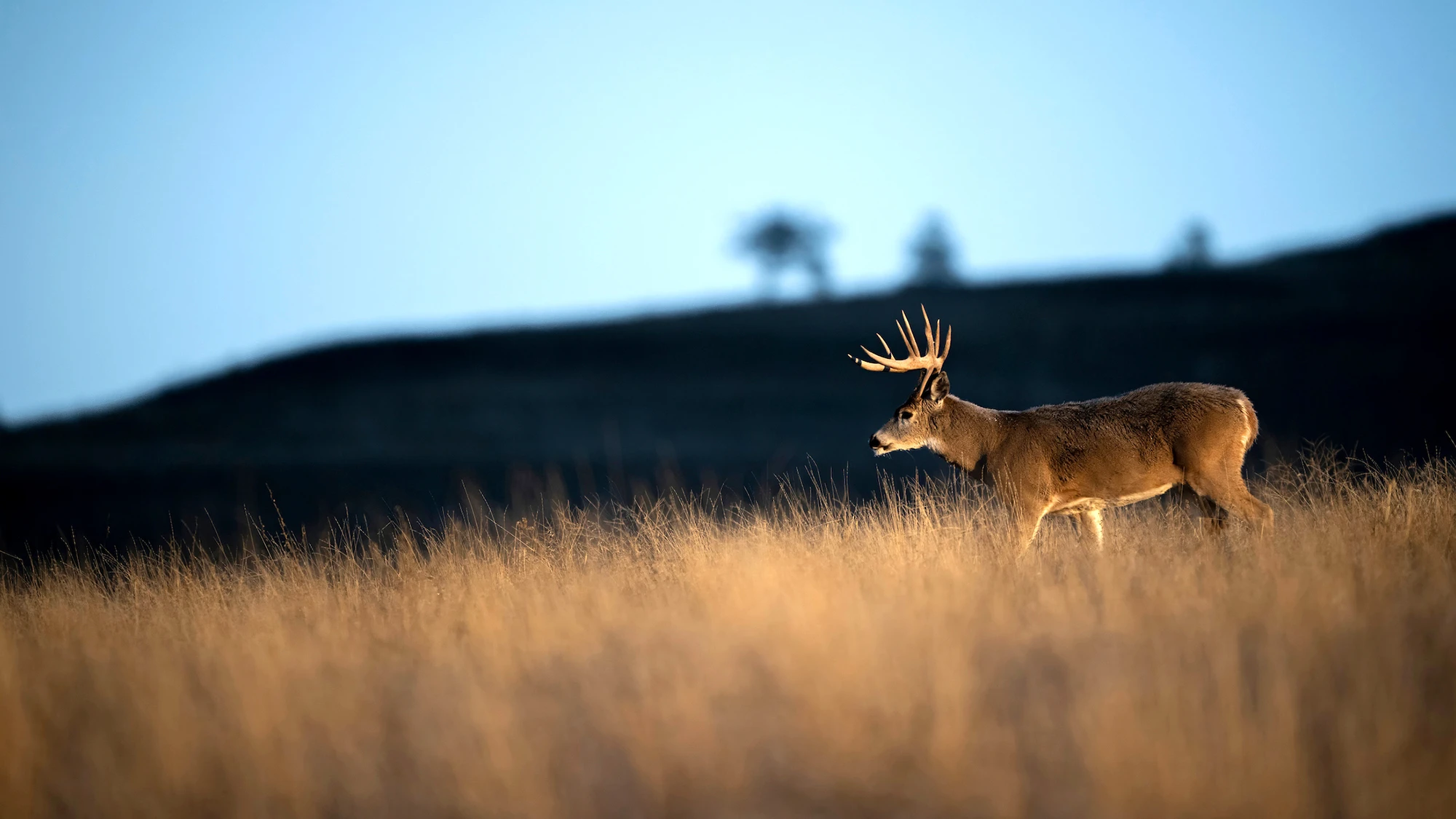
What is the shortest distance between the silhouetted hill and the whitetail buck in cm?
2010

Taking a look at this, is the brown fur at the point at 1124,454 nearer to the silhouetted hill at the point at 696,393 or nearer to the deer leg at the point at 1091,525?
the deer leg at the point at 1091,525

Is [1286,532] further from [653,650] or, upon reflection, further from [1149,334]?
[1149,334]

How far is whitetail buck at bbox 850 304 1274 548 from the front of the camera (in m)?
9.62

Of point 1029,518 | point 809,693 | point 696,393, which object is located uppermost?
point 809,693

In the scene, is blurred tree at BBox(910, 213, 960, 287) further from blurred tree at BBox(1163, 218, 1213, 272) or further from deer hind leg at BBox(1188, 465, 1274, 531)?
deer hind leg at BBox(1188, 465, 1274, 531)

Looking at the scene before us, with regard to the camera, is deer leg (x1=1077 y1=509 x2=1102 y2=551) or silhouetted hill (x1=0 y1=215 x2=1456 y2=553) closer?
deer leg (x1=1077 y1=509 x2=1102 y2=551)

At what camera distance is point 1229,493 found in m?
9.52

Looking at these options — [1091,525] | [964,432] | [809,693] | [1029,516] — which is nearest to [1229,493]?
[1091,525]

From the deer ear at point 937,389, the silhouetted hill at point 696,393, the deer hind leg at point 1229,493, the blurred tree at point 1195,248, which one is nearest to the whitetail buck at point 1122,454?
the deer hind leg at point 1229,493

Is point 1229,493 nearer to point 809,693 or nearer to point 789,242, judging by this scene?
point 809,693

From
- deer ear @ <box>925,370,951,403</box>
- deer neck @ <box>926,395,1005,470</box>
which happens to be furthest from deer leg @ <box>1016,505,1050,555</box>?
deer ear @ <box>925,370,951,403</box>

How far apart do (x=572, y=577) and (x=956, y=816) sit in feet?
15.4

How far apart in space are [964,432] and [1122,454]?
1.69m

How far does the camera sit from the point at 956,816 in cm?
435
